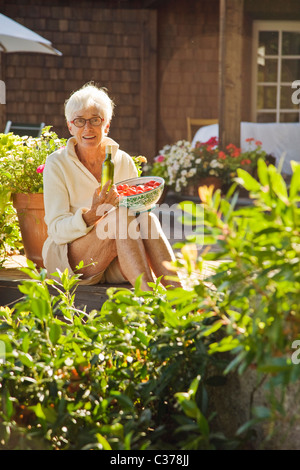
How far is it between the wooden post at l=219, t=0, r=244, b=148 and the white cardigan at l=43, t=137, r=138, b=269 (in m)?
3.34

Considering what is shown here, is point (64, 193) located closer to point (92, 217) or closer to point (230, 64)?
point (92, 217)

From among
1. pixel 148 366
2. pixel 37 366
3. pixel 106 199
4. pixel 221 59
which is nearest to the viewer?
pixel 37 366

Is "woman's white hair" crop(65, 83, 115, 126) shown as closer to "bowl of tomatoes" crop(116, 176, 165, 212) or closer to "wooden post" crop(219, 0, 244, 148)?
"bowl of tomatoes" crop(116, 176, 165, 212)

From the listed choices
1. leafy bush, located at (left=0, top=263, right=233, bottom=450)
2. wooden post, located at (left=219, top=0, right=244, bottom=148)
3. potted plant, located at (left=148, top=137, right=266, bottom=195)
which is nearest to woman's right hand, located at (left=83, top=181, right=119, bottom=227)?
leafy bush, located at (left=0, top=263, right=233, bottom=450)

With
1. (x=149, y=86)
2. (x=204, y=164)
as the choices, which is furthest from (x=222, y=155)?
(x=149, y=86)

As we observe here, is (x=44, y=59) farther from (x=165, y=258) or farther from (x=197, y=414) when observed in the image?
(x=197, y=414)

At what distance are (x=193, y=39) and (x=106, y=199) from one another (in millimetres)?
6749

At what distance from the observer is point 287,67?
28.5 ft

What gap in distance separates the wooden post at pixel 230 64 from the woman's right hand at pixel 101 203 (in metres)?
3.67

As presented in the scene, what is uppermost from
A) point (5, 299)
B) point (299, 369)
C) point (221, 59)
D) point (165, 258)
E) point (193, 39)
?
point (193, 39)

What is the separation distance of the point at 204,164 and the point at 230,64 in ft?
3.20

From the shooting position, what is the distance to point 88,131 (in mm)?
2754

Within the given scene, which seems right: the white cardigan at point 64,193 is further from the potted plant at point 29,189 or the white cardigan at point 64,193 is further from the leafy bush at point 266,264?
the leafy bush at point 266,264
